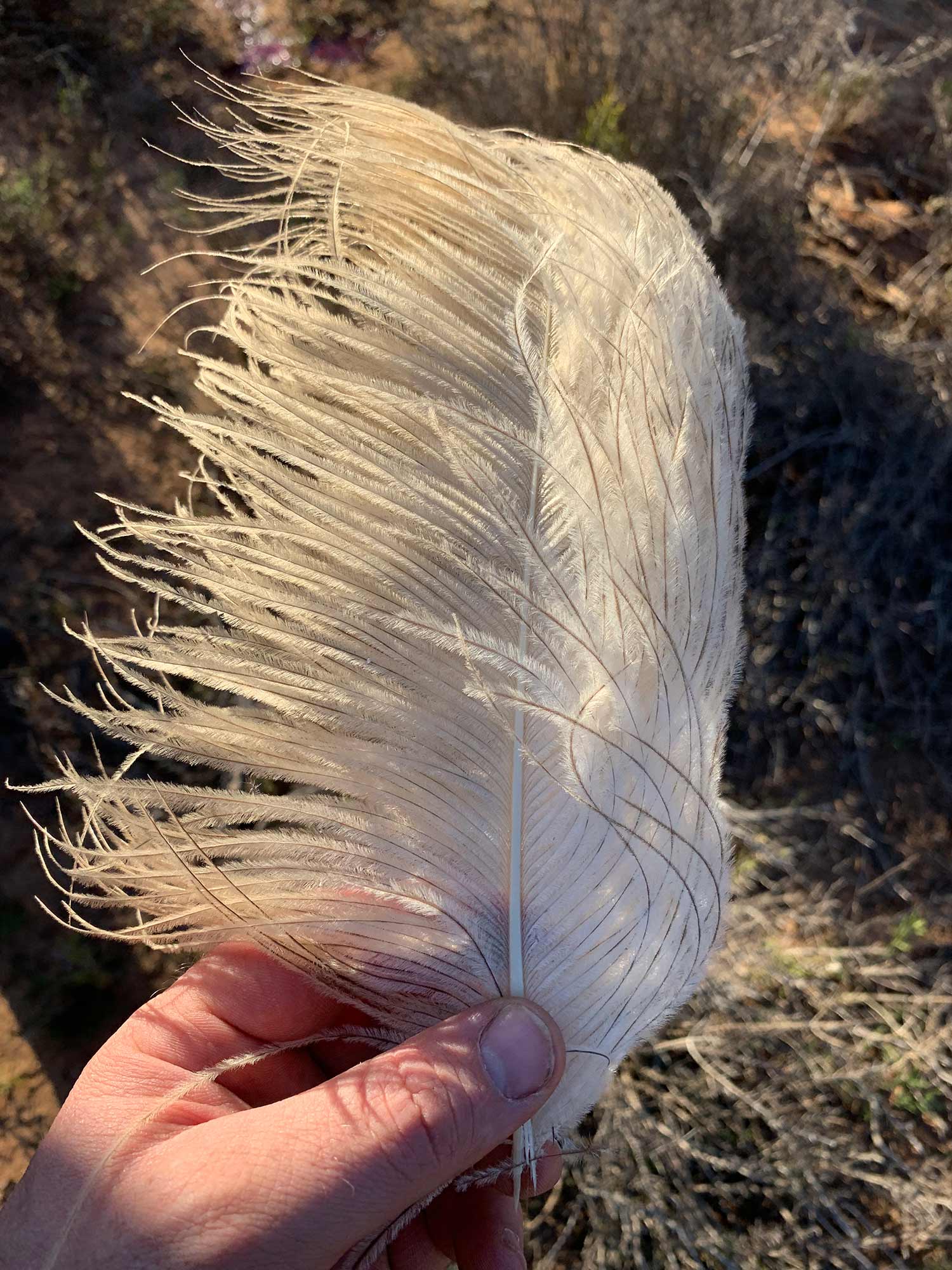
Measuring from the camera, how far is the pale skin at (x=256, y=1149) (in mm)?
1075

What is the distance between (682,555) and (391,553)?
0.42 metres

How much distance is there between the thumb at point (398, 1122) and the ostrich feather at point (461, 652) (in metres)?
0.09

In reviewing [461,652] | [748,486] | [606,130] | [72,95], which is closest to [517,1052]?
[461,652]

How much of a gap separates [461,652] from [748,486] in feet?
6.69

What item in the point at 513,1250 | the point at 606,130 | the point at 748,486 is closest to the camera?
the point at 513,1250

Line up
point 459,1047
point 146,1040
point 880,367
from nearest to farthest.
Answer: point 459,1047 → point 146,1040 → point 880,367

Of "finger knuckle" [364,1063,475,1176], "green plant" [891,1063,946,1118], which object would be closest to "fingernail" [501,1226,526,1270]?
"finger knuckle" [364,1063,475,1176]

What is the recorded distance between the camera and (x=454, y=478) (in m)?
1.25

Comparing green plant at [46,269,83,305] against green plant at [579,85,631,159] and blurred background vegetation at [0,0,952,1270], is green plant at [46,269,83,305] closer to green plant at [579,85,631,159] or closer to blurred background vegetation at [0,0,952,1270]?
blurred background vegetation at [0,0,952,1270]

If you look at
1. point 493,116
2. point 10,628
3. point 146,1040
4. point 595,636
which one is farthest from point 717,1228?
point 493,116

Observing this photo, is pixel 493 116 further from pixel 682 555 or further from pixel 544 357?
pixel 682 555

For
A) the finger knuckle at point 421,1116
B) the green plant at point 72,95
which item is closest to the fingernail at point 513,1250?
the finger knuckle at point 421,1116

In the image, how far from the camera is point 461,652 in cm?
116

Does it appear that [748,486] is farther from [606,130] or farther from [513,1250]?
[513,1250]
